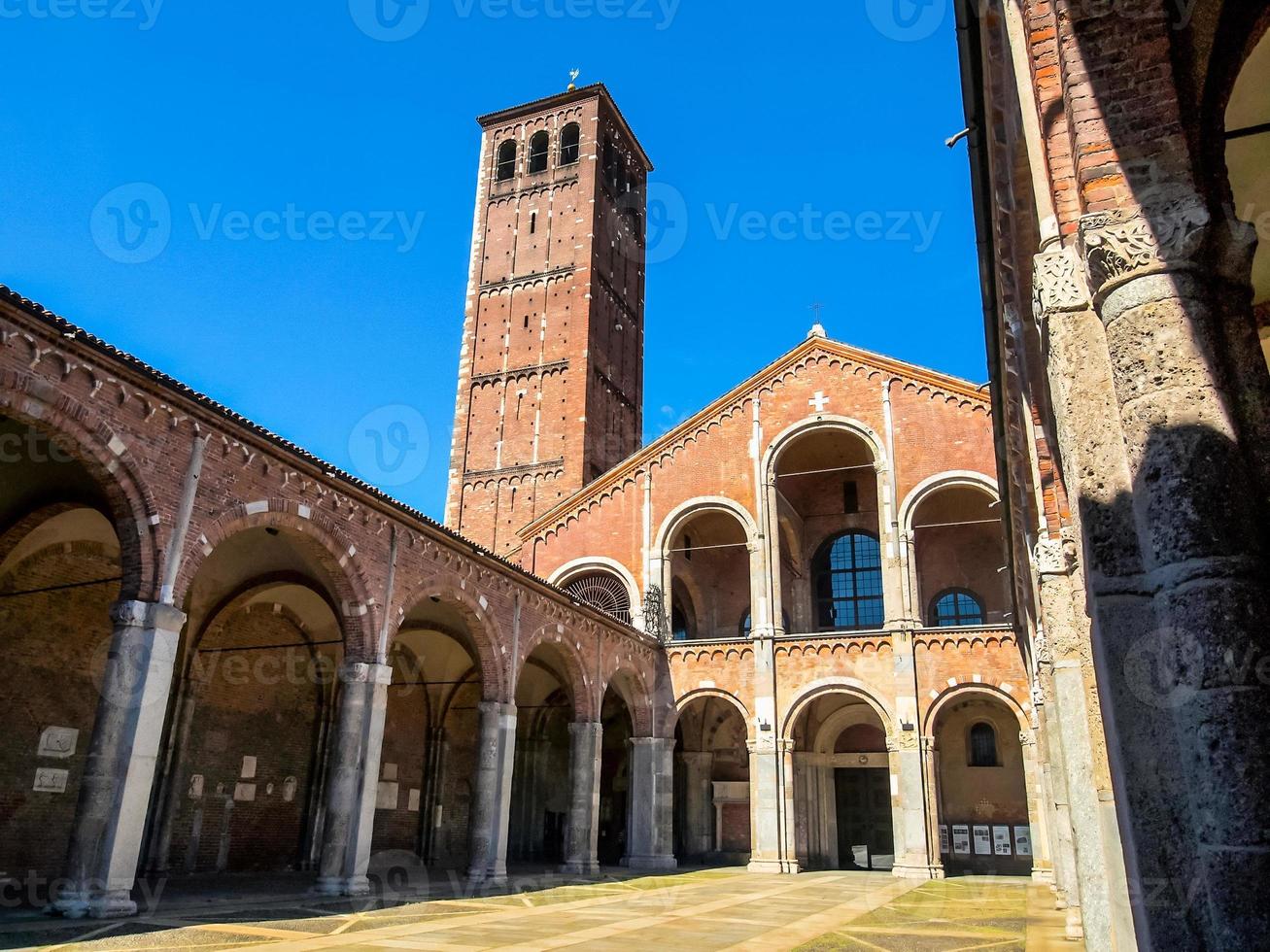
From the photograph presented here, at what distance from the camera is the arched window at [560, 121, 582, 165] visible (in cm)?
3884

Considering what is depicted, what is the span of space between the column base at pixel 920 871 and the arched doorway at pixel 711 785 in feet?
18.3

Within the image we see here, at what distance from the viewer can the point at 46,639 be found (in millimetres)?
13422

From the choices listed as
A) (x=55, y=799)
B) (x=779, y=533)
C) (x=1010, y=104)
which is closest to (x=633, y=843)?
(x=779, y=533)

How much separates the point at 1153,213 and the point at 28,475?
13.0 metres

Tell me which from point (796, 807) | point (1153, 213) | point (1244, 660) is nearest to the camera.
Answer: point (1244, 660)

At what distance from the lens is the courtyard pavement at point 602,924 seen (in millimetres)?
8703

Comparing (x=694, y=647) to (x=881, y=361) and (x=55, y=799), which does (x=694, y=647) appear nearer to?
(x=881, y=361)

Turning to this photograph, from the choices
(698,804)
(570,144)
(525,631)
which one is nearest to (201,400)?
(525,631)

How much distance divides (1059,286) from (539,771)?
23513 millimetres

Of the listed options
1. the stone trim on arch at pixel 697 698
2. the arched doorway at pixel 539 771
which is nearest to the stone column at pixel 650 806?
the stone trim on arch at pixel 697 698

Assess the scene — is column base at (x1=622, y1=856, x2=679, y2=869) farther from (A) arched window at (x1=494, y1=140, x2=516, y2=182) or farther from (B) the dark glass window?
(A) arched window at (x1=494, y1=140, x2=516, y2=182)

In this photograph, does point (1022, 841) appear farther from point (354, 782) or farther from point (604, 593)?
point (354, 782)

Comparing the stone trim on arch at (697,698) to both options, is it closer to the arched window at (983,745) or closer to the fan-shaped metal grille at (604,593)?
the fan-shaped metal grille at (604,593)

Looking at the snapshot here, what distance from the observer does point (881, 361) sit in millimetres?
25250
